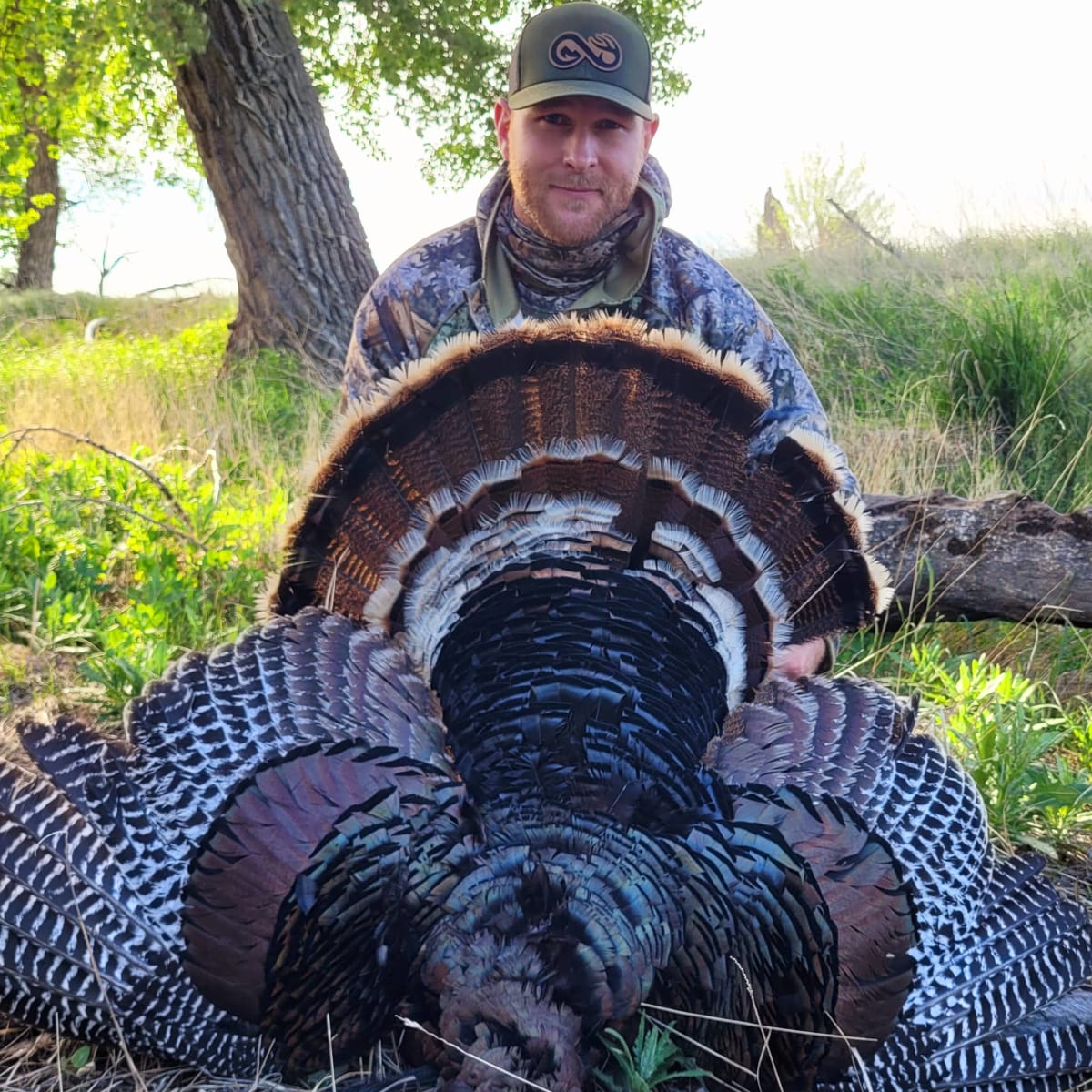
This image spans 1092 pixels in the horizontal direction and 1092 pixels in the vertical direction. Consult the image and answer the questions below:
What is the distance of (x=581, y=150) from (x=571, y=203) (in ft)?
0.53

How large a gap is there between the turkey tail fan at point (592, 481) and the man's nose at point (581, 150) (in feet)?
4.26

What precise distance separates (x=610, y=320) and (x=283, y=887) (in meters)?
1.28

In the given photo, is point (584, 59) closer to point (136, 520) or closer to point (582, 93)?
point (582, 93)

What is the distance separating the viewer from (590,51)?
126 inches

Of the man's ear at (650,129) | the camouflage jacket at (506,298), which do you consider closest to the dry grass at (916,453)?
the camouflage jacket at (506,298)

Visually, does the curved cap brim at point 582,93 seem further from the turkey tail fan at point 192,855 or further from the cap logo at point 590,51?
the turkey tail fan at point 192,855

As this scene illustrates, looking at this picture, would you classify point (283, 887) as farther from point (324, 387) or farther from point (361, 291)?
point (361, 291)

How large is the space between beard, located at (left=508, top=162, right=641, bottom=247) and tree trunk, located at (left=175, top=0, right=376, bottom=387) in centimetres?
429

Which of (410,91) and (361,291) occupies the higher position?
(410,91)

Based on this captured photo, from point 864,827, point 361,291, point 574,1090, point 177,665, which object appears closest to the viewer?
point 574,1090

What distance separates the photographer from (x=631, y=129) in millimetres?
3338

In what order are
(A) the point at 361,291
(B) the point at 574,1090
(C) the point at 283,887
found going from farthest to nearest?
(A) the point at 361,291 → (C) the point at 283,887 → (B) the point at 574,1090

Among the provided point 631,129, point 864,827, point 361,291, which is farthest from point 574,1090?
point 361,291

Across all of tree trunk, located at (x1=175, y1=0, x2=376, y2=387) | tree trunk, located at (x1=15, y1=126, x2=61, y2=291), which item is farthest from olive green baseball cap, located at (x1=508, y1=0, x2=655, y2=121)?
tree trunk, located at (x1=15, y1=126, x2=61, y2=291)
